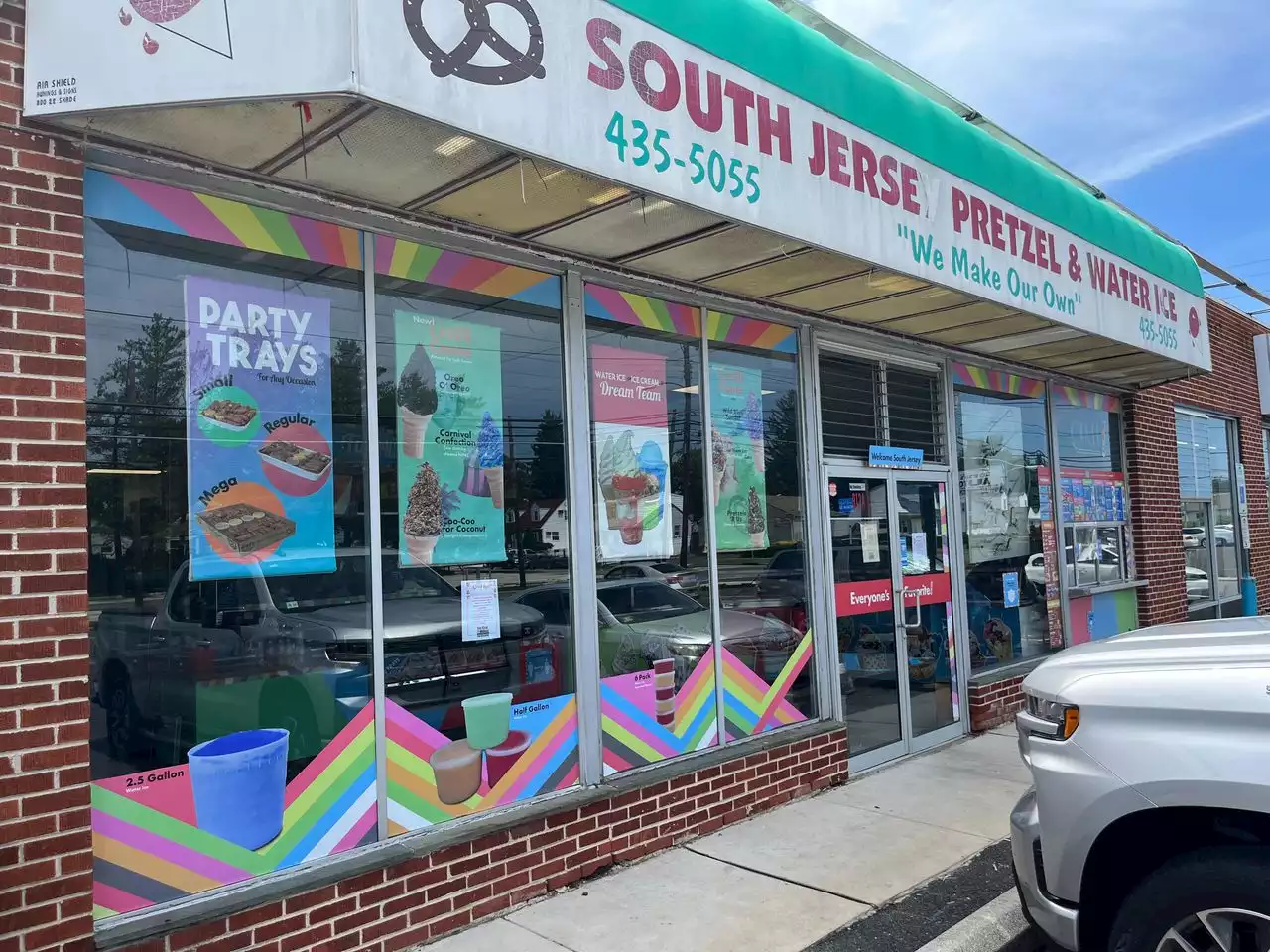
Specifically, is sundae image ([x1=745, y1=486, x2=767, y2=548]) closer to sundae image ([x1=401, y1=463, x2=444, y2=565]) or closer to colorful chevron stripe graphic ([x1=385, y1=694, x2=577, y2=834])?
colorful chevron stripe graphic ([x1=385, y1=694, x2=577, y2=834])

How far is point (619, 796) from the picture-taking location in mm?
5395

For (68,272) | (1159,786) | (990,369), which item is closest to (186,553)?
(68,272)

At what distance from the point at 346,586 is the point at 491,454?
113cm

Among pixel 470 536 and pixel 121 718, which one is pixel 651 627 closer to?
pixel 470 536

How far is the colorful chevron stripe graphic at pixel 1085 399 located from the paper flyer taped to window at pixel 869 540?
404cm

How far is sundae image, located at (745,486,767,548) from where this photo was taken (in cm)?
671

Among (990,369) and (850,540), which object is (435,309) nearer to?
(850,540)

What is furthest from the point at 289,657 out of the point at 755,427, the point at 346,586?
the point at 755,427

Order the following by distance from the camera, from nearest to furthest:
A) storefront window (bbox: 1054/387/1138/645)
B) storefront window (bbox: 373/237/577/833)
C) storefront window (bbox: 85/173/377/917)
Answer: storefront window (bbox: 85/173/377/917), storefront window (bbox: 373/237/577/833), storefront window (bbox: 1054/387/1138/645)

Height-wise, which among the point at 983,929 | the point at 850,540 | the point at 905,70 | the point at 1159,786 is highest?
the point at 905,70

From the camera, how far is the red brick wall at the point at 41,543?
11.1 ft

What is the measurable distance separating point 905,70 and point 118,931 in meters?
7.19

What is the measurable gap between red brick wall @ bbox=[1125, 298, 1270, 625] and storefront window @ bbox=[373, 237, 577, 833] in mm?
8904

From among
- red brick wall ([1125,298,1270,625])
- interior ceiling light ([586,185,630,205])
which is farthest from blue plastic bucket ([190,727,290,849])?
red brick wall ([1125,298,1270,625])
